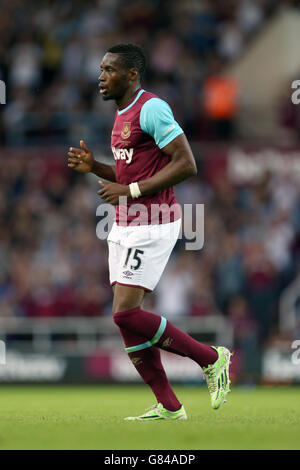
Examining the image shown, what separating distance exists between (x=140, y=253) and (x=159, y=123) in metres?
0.91

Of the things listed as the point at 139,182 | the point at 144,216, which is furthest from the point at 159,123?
the point at 144,216

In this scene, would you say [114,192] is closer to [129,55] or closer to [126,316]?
[126,316]

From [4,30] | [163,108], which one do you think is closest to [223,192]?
[4,30]

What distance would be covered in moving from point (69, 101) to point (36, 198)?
6.69ft

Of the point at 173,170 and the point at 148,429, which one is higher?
the point at 173,170

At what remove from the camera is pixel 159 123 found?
6.71 m

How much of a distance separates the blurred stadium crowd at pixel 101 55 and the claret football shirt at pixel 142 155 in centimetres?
963

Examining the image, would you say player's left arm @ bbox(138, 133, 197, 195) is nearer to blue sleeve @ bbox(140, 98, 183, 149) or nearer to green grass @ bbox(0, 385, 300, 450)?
blue sleeve @ bbox(140, 98, 183, 149)

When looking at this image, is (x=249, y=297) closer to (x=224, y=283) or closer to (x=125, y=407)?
(x=224, y=283)

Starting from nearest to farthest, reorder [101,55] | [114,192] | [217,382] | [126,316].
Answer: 1. [126,316]
2. [114,192]
3. [217,382]
4. [101,55]

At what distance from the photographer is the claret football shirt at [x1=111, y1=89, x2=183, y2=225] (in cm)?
682

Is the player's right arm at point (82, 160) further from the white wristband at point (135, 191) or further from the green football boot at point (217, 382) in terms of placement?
the green football boot at point (217, 382)

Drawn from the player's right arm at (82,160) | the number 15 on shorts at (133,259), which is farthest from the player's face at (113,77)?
the number 15 on shorts at (133,259)

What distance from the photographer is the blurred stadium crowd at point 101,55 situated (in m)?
17.3
